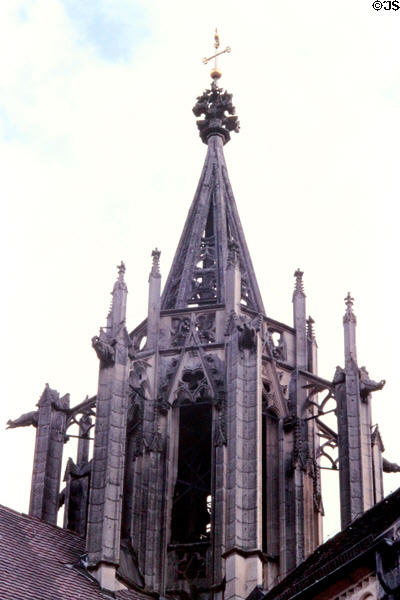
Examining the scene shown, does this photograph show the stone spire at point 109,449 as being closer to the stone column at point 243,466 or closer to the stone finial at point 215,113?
the stone column at point 243,466

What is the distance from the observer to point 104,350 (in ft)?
117

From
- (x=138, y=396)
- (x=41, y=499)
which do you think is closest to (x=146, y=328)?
(x=138, y=396)

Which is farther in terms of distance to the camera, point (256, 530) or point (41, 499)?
point (41, 499)

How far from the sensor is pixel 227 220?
42.4m

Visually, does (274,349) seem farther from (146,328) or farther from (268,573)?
(268,573)

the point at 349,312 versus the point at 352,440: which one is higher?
the point at 349,312

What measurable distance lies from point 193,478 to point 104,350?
3279 millimetres

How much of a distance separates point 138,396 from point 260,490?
4009 millimetres

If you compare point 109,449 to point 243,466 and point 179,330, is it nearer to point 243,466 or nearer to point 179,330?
point 243,466

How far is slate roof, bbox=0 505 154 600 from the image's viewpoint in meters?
29.4

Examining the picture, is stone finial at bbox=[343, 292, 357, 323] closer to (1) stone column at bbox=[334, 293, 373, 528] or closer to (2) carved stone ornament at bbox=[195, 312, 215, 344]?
(1) stone column at bbox=[334, 293, 373, 528]

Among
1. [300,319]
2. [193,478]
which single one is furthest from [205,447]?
[300,319]

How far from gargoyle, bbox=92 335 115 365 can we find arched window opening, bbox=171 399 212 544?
2022 mm

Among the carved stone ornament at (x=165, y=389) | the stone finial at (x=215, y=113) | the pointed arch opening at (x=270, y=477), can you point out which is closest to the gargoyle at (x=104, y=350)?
the carved stone ornament at (x=165, y=389)
